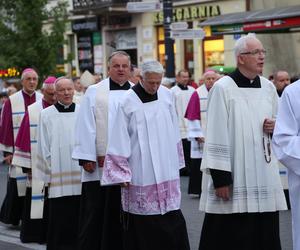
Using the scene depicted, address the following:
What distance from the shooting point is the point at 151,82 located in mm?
6898

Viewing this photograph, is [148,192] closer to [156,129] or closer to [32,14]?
[156,129]

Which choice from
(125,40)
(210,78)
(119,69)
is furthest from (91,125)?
(125,40)

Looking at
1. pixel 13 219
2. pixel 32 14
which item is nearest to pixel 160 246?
pixel 13 219

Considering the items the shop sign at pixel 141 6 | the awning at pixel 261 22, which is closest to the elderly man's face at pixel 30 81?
the shop sign at pixel 141 6

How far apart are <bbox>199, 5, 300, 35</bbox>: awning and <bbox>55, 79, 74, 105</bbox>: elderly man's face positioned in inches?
357

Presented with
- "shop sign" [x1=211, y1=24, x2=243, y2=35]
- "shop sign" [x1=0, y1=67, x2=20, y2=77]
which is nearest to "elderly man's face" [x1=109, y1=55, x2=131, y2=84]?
"shop sign" [x1=211, y1=24, x2=243, y2=35]

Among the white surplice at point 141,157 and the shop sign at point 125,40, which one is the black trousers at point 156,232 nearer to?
the white surplice at point 141,157

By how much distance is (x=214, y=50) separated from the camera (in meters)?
28.5

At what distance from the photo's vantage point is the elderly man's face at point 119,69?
7812 millimetres

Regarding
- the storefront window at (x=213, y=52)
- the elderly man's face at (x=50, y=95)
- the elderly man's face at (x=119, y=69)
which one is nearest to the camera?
the elderly man's face at (x=119, y=69)

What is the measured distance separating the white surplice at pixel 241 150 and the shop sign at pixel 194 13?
21.3 meters

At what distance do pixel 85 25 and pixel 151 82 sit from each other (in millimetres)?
28526

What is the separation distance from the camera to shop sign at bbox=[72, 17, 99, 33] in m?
34.4

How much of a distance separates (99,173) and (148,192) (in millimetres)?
1120
